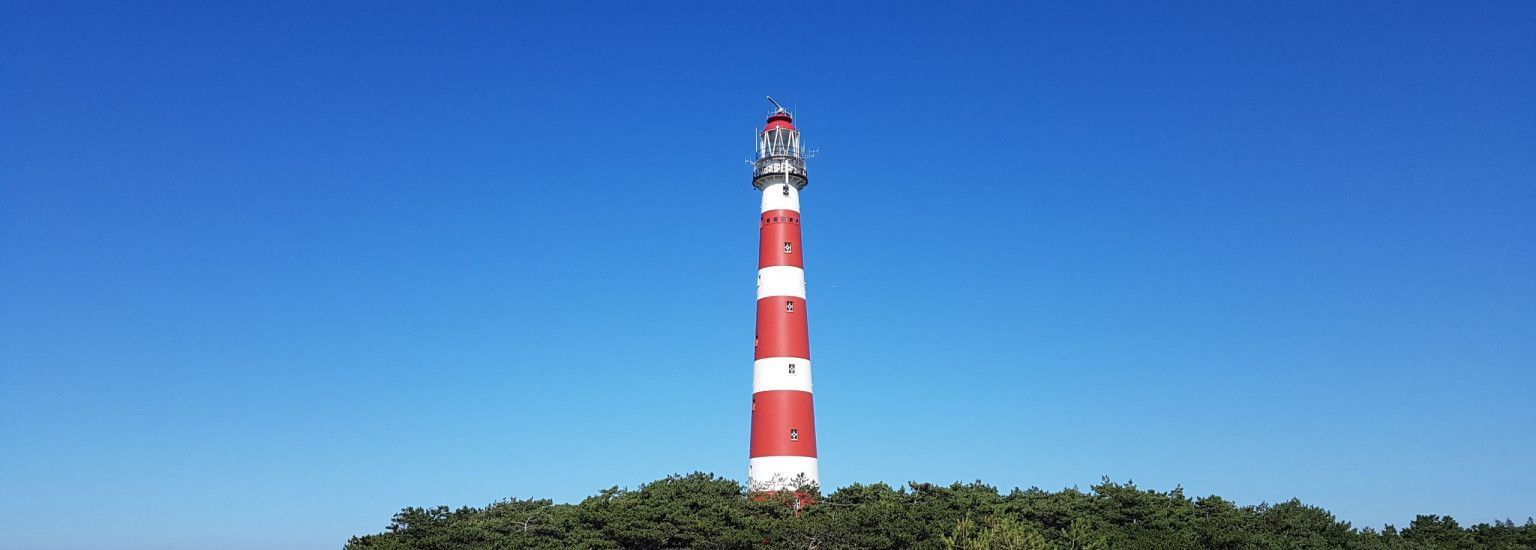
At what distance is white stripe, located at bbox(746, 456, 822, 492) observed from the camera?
57.6 meters

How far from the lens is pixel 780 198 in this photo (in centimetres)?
6269

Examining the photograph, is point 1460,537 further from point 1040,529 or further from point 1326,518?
point 1040,529

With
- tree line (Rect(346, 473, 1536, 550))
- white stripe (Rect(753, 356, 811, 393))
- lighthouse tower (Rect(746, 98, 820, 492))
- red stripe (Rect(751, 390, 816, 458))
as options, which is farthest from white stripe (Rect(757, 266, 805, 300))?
tree line (Rect(346, 473, 1536, 550))

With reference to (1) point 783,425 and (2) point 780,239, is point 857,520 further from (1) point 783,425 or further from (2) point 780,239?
(2) point 780,239

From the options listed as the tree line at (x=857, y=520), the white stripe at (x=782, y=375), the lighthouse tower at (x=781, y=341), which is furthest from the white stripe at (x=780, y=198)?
the tree line at (x=857, y=520)

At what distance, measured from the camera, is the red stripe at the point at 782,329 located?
196 ft

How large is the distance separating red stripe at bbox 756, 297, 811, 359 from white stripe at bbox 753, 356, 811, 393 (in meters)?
0.34

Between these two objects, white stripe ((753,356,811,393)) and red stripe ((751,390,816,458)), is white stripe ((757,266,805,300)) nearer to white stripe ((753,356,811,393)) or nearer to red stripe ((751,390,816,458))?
white stripe ((753,356,811,393))

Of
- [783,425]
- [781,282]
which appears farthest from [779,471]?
[781,282]

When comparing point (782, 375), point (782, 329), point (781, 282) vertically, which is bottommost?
point (782, 375)

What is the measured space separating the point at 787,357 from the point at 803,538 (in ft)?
37.2

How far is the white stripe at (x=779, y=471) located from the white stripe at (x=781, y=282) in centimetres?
891

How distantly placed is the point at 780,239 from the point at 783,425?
1046 centimetres

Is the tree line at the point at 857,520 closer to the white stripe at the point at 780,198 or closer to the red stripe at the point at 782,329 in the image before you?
the red stripe at the point at 782,329
